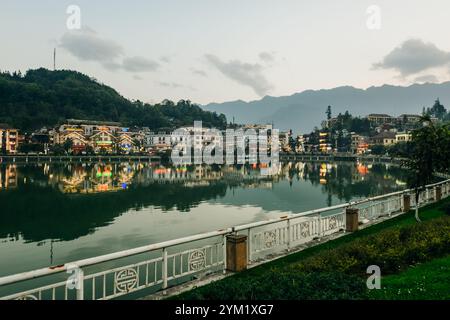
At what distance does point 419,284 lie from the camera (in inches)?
324

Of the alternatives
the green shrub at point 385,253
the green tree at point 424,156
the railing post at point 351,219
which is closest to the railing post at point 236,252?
the green shrub at point 385,253

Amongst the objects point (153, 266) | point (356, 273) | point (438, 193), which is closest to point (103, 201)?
point (153, 266)

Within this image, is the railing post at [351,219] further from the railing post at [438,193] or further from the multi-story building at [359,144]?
the multi-story building at [359,144]

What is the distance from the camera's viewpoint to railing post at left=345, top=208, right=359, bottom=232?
15.5 metres

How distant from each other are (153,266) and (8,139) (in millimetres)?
128354

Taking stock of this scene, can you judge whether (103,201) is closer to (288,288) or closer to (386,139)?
(288,288)

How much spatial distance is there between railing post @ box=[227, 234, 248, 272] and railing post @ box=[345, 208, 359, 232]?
7.12 meters

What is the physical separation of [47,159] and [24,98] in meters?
63.6

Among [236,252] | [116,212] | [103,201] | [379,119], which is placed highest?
[379,119]

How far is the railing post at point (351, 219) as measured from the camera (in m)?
15.5

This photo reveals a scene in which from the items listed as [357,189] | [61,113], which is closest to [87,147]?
[61,113]

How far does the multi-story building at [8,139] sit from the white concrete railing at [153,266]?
409ft
